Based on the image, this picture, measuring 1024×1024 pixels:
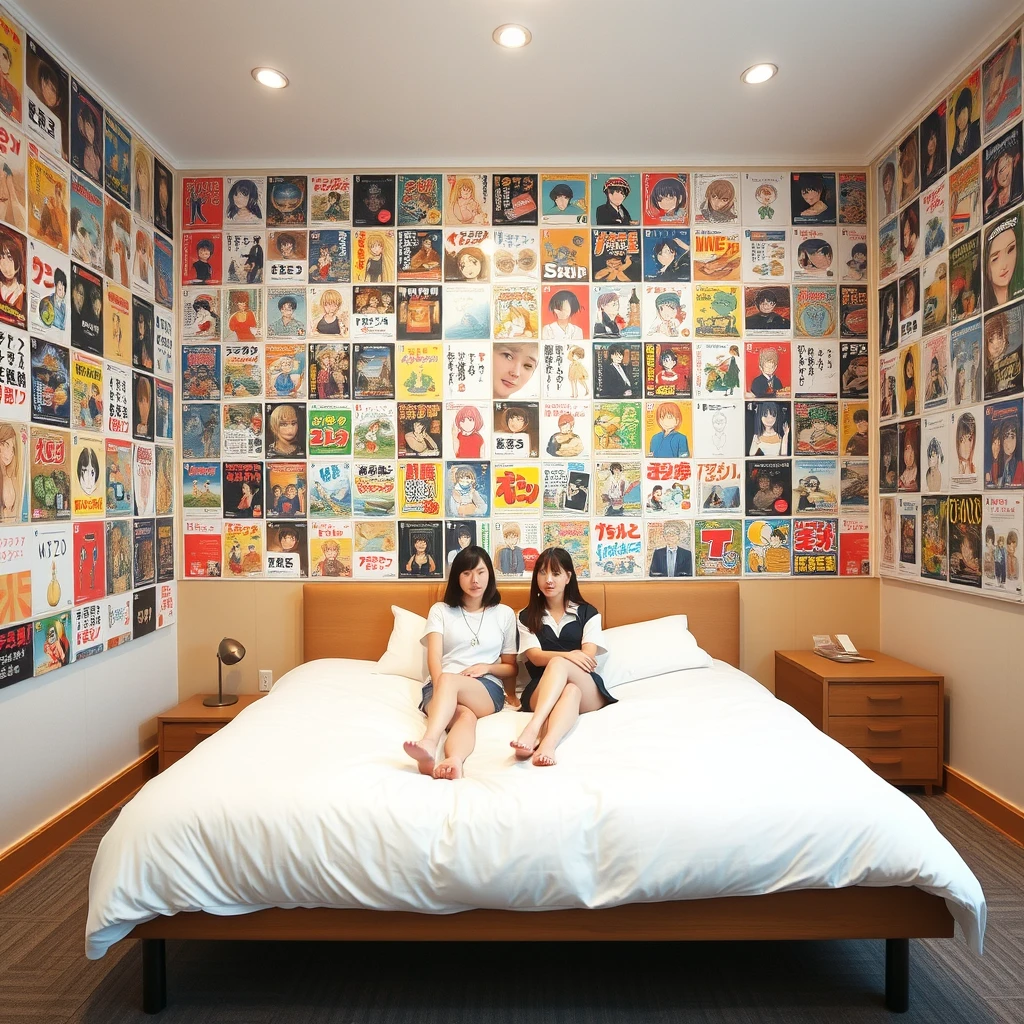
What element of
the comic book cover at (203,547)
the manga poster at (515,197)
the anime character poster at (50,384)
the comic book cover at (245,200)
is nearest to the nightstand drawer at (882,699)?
the manga poster at (515,197)

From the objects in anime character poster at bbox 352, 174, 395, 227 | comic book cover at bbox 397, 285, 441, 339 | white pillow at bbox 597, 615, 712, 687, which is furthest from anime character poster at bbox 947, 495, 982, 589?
anime character poster at bbox 352, 174, 395, 227

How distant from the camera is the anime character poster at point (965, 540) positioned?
2957 mm

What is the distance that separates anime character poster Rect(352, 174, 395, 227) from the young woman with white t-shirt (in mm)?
1863

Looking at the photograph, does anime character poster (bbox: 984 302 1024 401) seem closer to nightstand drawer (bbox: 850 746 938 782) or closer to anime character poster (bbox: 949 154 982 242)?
anime character poster (bbox: 949 154 982 242)

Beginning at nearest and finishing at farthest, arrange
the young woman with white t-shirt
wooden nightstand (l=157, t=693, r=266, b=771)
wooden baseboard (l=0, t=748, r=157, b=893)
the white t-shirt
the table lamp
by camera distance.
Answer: wooden baseboard (l=0, t=748, r=157, b=893) < the young woman with white t-shirt < the white t-shirt < wooden nightstand (l=157, t=693, r=266, b=771) < the table lamp

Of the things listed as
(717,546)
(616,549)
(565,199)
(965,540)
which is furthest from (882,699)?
(565,199)

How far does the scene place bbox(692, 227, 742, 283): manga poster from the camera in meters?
3.73

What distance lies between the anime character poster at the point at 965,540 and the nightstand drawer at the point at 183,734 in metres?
3.38

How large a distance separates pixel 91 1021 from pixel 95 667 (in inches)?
60.5

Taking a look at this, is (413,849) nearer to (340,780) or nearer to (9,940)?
(340,780)

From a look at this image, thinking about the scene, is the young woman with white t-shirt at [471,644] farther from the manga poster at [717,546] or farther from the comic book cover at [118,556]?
the comic book cover at [118,556]

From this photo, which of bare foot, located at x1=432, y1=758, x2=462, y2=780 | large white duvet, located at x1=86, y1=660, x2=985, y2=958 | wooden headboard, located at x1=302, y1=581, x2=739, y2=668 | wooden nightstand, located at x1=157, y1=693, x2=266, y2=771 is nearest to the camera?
large white duvet, located at x1=86, y1=660, x2=985, y2=958

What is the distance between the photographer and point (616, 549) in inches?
Answer: 147

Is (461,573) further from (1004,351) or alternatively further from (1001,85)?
(1001,85)
